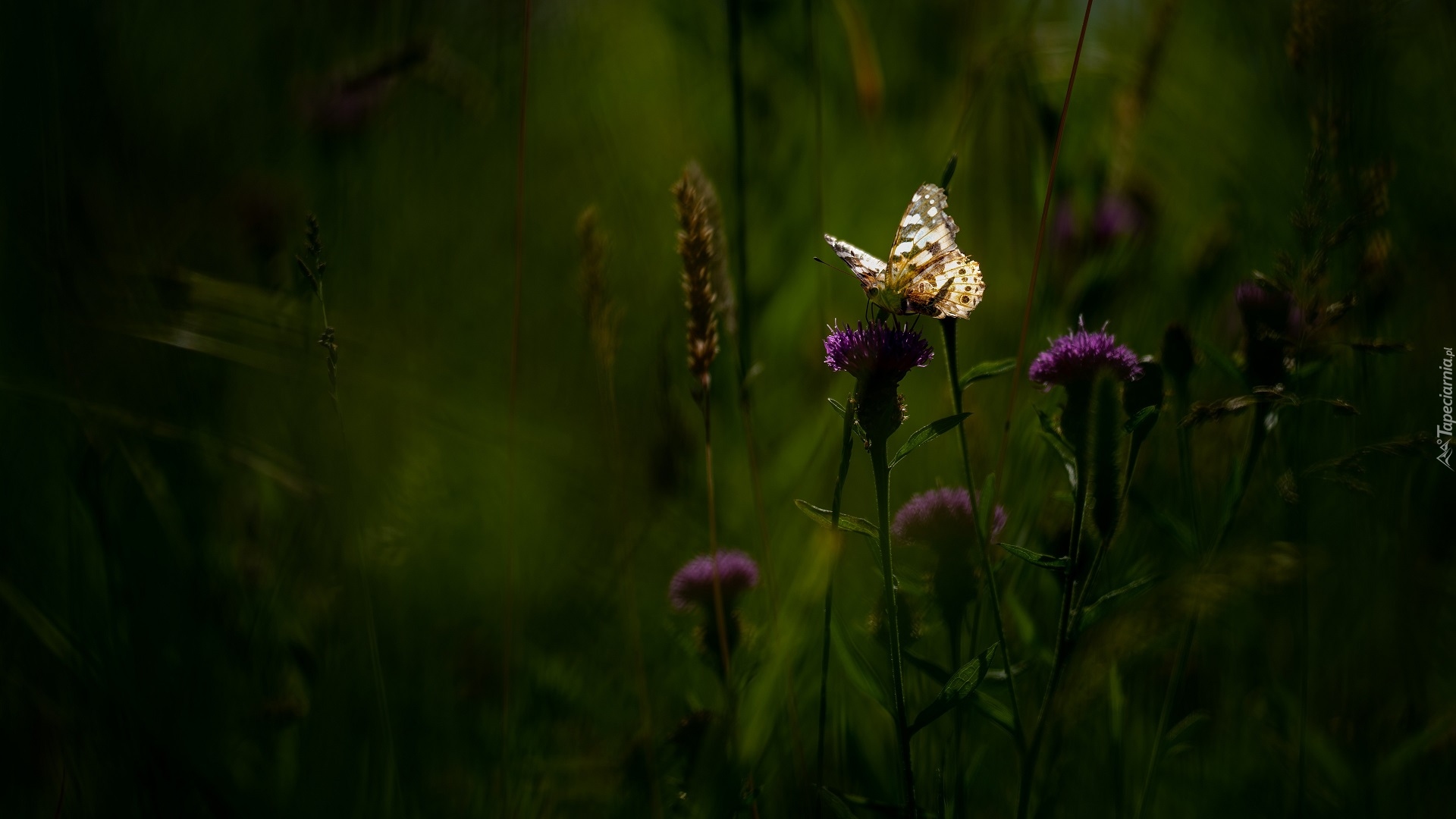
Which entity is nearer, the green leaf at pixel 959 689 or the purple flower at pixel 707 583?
the green leaf at pixel 959 689

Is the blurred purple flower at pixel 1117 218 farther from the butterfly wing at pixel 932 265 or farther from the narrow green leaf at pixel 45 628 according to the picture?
the narrow green leaf at pixel 45 628

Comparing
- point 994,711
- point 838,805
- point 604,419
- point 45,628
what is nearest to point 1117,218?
point 604,419

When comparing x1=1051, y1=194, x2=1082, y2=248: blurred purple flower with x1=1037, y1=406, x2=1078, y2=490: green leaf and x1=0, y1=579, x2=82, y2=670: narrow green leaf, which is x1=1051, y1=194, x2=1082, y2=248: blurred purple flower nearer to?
x1=1037, y1=406, x2=1078, y2=490: green leaf

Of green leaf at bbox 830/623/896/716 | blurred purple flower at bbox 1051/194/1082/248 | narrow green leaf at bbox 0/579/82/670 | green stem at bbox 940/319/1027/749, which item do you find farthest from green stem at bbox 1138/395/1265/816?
narrow green leaf at bbox 0/579/82/670

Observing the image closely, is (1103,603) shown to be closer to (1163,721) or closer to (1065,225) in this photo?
(1163,721)

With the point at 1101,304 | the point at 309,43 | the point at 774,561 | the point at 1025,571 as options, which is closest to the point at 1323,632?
the point at 1025,571

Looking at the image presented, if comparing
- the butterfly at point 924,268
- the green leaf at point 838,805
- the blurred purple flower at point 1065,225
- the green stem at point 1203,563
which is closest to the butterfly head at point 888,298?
the butterfly at point 924,268
